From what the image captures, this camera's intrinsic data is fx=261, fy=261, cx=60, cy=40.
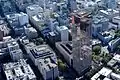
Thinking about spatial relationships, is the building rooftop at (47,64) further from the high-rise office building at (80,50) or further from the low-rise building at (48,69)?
the high-rise office building at (80,50)

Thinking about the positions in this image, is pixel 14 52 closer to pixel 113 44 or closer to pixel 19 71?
pixel 19 71

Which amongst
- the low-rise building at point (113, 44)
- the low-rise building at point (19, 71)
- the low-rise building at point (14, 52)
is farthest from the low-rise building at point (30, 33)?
the low-rise building at point (113, 44)

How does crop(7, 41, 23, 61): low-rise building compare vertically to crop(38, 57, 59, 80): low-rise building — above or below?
above

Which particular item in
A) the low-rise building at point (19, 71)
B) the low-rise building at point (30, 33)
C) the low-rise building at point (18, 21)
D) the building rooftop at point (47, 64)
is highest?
the low-rise building at point (18, 21)

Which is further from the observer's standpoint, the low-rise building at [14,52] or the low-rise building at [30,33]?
the low-rise building at [30,33]

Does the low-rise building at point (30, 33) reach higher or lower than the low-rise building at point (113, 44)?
higher

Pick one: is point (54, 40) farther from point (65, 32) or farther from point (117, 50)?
point (117, 50)

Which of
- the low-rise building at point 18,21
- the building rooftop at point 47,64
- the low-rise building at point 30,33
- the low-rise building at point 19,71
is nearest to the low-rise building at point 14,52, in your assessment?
the low-rise building at point 19,71

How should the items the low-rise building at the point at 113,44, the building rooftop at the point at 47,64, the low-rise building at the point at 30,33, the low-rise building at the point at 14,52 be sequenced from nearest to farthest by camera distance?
the building rooftop at the point at 47,64, the low-rise building at the point at 14,52, the low-rise building at the point at 113,44, the low-rise building at the point at 30,33

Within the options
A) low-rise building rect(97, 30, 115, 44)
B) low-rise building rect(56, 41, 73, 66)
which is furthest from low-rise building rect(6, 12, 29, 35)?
low-rise building rect(97, 30, 115, 44)

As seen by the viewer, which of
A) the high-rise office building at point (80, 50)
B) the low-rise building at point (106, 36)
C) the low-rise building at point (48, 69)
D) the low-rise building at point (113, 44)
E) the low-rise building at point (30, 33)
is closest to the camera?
the low-rise building at point (48, 69)

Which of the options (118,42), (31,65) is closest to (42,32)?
(31,65)

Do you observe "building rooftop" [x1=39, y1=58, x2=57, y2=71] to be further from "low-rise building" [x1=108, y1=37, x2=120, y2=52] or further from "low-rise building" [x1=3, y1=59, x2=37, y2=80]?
"low-rise building" [x1=108, y1=37, x2=120, y2=52]

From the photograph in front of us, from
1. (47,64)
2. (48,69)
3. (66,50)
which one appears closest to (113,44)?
(66,50)
